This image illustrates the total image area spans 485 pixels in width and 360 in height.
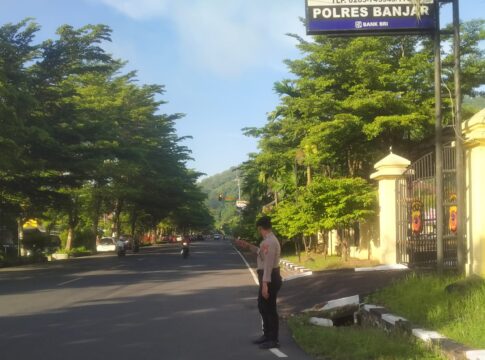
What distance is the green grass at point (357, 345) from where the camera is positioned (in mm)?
7246

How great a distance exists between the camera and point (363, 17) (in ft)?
38.9

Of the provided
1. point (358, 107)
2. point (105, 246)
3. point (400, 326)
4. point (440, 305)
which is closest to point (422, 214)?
point (358, 107)

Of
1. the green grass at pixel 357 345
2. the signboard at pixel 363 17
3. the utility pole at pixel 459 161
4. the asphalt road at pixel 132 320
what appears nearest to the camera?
the green grass at pixel 357 345

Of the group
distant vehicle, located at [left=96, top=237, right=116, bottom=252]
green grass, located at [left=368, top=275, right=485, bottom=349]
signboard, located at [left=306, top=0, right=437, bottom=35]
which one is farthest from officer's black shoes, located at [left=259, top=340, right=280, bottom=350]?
distant vehicle, located at [left=96, top=237, right=116, bottom=252]

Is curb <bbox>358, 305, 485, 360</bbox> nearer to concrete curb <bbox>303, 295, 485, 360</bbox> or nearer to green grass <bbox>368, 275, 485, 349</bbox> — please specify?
concrete curb <bbox>303, 295, 485, 360</bbox>

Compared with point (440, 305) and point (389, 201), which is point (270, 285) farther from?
point (389, 201)

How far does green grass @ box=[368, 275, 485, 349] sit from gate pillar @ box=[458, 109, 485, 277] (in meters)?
1.24

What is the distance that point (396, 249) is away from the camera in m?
17.1

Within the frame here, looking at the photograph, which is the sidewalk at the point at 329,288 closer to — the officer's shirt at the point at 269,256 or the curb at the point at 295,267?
the officer's shirt at the point at 269,256

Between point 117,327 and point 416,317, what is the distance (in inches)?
191

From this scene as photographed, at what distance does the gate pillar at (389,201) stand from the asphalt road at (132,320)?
4.08 m

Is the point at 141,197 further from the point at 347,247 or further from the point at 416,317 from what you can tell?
the point at 416,317

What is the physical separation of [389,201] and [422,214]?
5.89 ft

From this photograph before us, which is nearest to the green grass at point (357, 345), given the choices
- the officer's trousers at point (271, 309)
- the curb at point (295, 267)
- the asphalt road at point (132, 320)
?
the asphalt road at point (132, 320)
